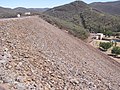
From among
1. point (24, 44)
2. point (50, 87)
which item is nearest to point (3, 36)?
point (24, 44)

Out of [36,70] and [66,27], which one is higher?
[36,70]

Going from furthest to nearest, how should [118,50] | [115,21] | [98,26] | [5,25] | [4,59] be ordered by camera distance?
[115,21] → [98,26] → [118,50] → [5,25] → [4,59]

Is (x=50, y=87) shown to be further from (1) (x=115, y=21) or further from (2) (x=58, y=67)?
(1) (x=115, y=21)

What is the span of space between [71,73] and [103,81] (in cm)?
269

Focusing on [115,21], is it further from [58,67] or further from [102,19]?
[58,67]

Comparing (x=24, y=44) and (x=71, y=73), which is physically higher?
(x=24, y=44)

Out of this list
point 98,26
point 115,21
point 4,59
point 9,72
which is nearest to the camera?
point 9,72

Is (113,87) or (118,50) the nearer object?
(113,87)

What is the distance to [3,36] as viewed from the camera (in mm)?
17484

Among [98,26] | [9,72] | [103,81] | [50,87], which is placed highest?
[9,72]

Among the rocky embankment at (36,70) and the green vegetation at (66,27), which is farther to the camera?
the green vegetation at (66,27)

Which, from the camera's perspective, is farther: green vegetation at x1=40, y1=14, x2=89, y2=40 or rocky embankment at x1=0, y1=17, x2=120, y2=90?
green vegetation at x1=40, y1=14, x2=89, y2=40

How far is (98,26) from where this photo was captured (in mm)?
116500

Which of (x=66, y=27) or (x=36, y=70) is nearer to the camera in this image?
(x=36, y=70)
